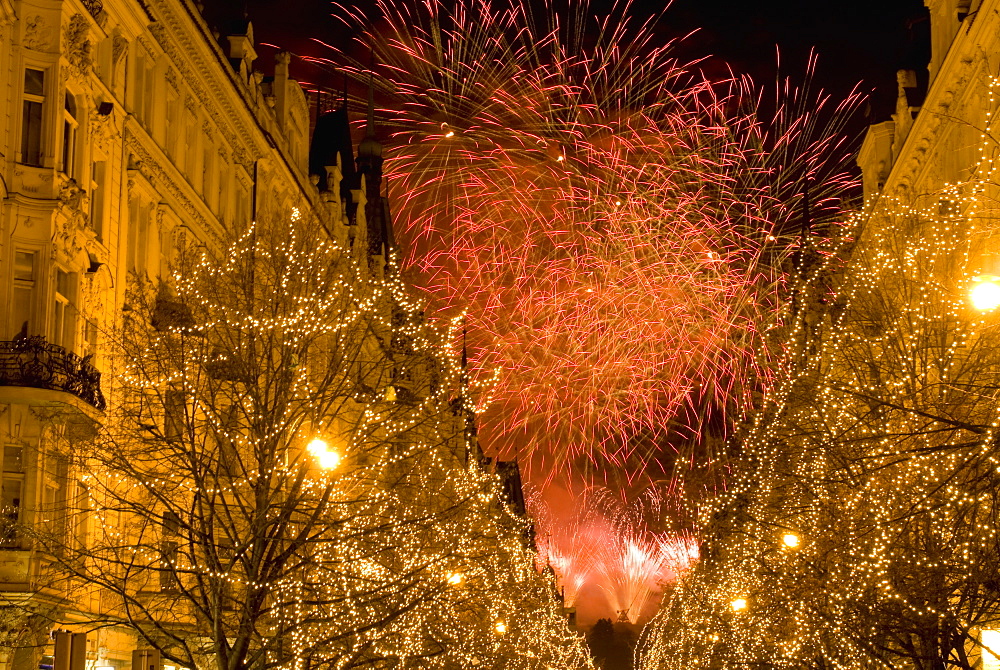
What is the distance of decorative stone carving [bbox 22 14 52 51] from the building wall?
3 centimetres

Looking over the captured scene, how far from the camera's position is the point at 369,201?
242 feet

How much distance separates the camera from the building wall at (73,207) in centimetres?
2427

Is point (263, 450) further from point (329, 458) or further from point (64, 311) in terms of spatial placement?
point (64, 311)

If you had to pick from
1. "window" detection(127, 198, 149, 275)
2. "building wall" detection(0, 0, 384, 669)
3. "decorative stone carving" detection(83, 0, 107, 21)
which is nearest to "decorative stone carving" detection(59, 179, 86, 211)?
"building wall" detection(0, 0, 384, 669)

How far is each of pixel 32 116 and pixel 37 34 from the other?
4.83ft

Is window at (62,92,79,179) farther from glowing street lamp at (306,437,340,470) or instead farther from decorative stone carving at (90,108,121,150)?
glowing street lamp at (306,437,340,470)

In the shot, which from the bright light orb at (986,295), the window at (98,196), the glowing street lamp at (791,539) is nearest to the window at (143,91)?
the window at (98,196)

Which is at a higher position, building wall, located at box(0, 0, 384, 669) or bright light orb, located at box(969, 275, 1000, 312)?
building wall, located at box(0, 0, 384, 669)

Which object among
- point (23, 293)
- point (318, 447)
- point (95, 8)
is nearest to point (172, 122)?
point (95, 8)

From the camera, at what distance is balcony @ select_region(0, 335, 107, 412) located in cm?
2403

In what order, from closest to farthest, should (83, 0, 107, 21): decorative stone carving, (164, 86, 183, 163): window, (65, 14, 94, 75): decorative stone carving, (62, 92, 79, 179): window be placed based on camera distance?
(65, 14, 94, 75): decorative stone carving
(62, 92, 79, 179): window
(83, 0, 107, 21): decorative stone carving
(164, 86, 183, 163): window

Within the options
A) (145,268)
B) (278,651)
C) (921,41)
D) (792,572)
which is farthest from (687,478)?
(278,651)

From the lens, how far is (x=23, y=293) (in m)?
25.2

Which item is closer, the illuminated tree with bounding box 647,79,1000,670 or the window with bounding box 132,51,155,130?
the illuminated tree with bounding box 647,79,1000,670
